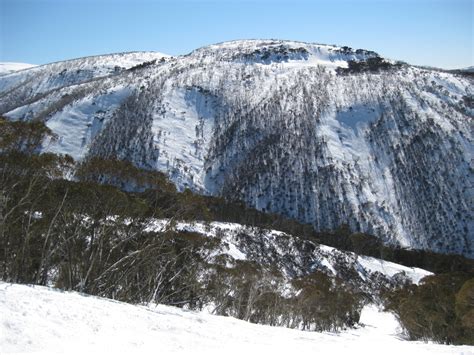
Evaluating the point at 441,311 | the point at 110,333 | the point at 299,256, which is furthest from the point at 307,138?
the point at 110,333

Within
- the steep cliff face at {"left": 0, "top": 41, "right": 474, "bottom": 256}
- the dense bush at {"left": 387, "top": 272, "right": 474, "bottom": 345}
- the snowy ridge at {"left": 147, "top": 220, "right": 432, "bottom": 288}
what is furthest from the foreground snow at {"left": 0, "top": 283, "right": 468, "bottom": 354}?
the steep cliff face at {"left": 0, "top": 41, "right": 474, "bottom": 256}

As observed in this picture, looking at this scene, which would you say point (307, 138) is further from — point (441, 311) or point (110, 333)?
point (110, 333)

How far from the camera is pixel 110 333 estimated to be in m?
11.2

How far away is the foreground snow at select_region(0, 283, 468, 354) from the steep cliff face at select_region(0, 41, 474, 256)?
93992mm

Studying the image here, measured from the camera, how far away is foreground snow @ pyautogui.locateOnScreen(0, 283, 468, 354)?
976 centimetres

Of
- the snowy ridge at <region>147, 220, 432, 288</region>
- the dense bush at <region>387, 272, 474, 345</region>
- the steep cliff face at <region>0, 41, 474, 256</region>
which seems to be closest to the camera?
the dense bush at <region>387, 272, 474, 345</region>

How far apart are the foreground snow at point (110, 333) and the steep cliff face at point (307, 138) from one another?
94.0 meters

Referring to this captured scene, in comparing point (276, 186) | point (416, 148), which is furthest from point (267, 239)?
point (416, 148)

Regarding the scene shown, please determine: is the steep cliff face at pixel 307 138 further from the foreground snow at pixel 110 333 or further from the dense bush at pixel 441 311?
the foreground snow at pixel 110 333

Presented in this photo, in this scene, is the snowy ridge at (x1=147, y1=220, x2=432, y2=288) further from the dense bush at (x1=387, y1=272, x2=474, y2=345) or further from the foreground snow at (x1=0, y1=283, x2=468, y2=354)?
the foreground snow at (x1=0, y1=283, x2=468, y2=354)

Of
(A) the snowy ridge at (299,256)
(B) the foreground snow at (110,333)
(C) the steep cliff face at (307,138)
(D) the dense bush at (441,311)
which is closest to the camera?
(B) the foreground snow at (110,333)

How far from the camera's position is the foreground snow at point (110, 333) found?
32.0 ft

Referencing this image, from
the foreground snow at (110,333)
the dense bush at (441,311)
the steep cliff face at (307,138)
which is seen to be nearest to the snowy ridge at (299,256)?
the steep cliff face at (307,138)

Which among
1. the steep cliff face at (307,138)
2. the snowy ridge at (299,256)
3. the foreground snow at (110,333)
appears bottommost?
the foreground snow at (110,333)
